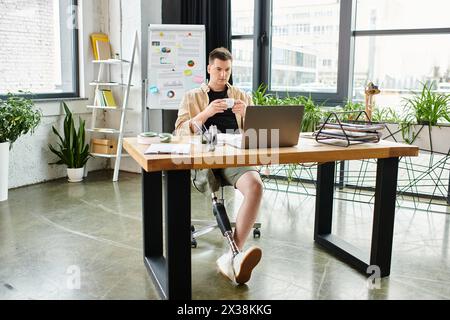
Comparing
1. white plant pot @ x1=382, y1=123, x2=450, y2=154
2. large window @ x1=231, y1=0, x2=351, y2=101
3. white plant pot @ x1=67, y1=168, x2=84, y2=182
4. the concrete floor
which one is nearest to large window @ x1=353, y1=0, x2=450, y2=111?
large window @ x1=231, y1=0, x2=351, y2=101

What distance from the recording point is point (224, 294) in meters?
2.34

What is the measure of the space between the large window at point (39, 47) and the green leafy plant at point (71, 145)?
339 mm

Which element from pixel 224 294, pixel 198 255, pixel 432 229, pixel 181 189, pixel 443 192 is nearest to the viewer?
pixel 181 189

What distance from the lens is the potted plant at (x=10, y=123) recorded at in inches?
154

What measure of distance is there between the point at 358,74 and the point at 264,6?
1283 millimetres

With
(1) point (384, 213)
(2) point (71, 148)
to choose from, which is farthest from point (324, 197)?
(2) point (71, 148)

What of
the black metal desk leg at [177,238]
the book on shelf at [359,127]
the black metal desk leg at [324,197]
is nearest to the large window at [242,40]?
the black metal desk leg at [324,197]

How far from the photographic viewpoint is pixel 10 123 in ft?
12.9

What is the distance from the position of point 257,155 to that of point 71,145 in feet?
10.7

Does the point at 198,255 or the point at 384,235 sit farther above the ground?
the point at 384,235

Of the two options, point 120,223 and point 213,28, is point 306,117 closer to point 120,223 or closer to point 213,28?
point 213,28

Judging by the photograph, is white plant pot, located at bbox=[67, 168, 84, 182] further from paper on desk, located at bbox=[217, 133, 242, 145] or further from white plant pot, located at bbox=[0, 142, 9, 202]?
paper on desk, located at bbox=[217, 133, 242, 145]

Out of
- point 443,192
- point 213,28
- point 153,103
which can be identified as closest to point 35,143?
point 153,103

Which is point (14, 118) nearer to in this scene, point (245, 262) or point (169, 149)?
point (169, 149)
